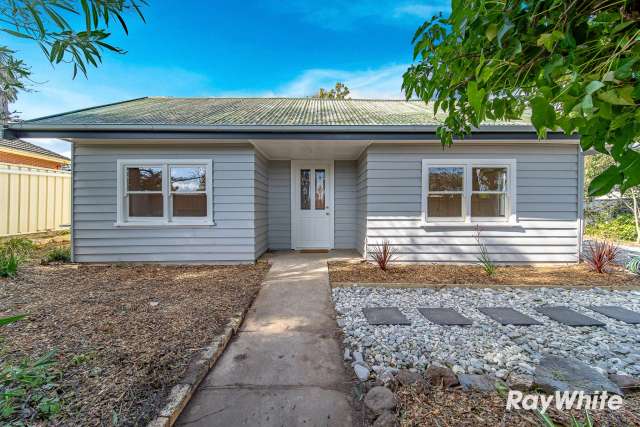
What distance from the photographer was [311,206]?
7.03 metres

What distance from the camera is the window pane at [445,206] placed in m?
5.69

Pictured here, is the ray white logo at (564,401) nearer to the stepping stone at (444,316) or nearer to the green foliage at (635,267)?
the stepping stone at (444,316)

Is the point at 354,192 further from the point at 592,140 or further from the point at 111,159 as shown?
the point at 592,140

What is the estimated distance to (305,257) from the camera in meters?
6.11

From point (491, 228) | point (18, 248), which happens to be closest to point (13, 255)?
point (18, 248)

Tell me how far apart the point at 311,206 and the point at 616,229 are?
11.0 meters

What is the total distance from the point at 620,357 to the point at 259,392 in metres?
2.92

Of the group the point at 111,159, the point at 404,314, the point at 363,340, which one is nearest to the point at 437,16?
the point at 363,340

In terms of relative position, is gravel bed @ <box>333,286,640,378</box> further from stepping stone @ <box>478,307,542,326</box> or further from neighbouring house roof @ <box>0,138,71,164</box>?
neighbouring house roof @ <box>0,138,71,164</box>

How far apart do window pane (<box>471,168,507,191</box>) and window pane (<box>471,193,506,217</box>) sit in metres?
0.16

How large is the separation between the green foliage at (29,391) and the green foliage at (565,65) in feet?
8.83

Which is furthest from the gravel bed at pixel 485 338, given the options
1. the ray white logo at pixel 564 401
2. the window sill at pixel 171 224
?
the window sill at pixel 171 224

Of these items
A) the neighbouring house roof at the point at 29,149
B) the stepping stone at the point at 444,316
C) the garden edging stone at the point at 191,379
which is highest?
the neighbouring house roof at the point at 29,149

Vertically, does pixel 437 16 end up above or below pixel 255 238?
above
